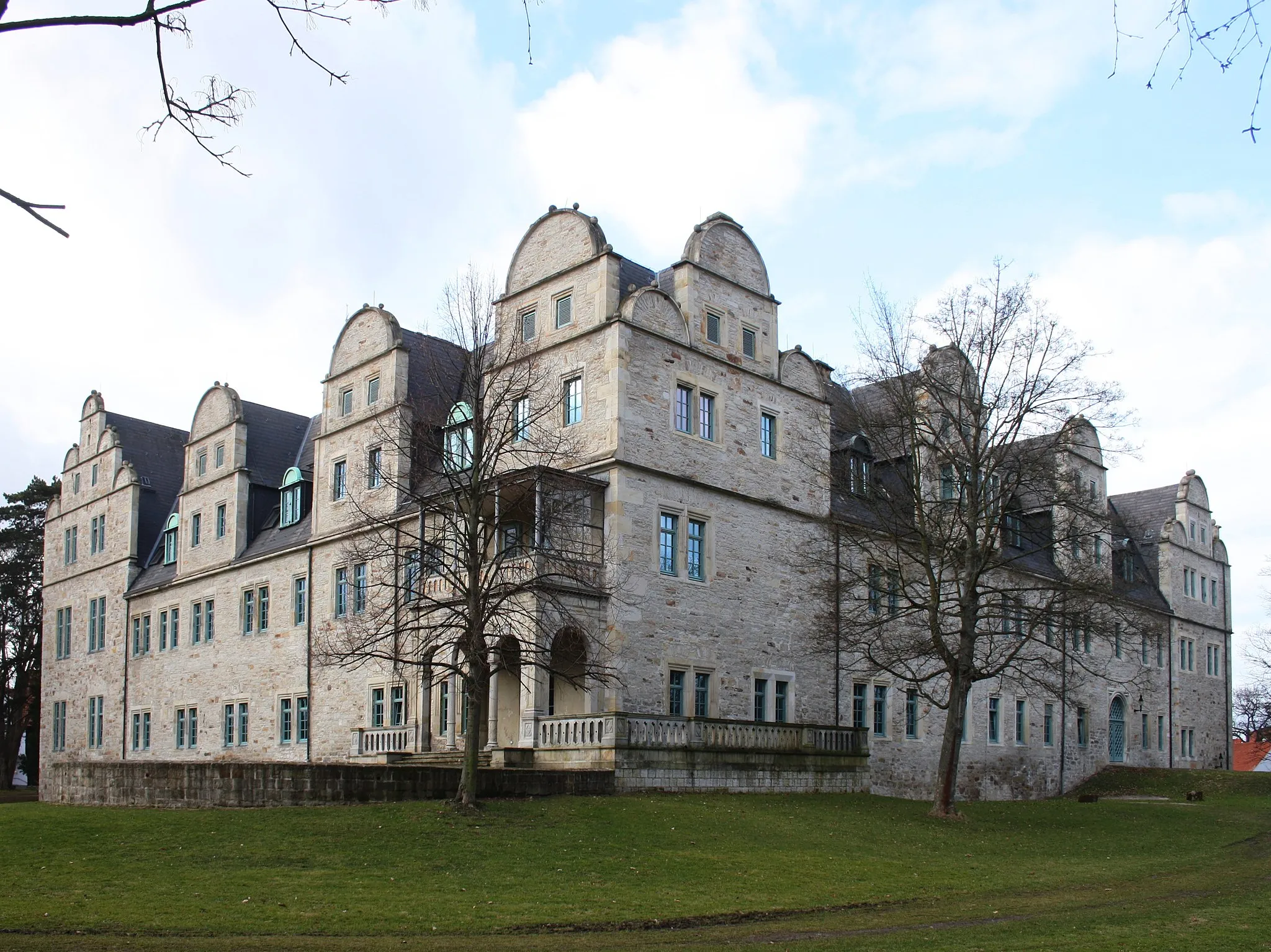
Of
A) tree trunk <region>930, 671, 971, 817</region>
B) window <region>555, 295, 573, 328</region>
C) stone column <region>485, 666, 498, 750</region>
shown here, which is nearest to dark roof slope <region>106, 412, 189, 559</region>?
window <region>555, 295, 573, 328</region>

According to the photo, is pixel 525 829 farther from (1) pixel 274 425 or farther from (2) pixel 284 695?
(1) pixel 274 425

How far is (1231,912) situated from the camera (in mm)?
14117

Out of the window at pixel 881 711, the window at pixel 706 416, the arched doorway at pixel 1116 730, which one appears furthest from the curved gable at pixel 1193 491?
the window at pixel 706 416

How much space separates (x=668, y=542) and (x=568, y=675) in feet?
13.4

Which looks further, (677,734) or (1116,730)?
(1116,730)

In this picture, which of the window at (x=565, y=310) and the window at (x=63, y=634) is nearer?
the window at (x=565, y=310)

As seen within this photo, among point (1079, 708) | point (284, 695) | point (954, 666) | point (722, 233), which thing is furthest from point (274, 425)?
point (1079, 708)

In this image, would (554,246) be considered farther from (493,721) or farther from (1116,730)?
(1116,730)

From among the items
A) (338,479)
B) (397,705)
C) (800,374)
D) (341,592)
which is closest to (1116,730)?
(800,374)

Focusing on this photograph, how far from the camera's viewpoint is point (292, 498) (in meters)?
40.6

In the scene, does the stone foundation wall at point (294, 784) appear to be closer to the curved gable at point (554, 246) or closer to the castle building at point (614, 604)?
the castle building at point (614, 604)

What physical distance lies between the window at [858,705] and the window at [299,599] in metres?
16.7

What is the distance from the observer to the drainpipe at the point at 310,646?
3656 cm

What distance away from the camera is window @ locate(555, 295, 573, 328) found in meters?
30.9
